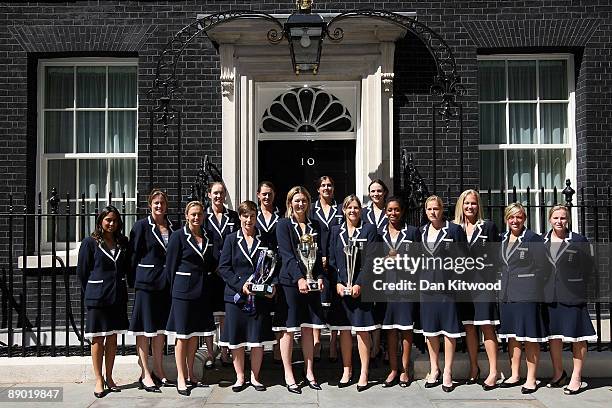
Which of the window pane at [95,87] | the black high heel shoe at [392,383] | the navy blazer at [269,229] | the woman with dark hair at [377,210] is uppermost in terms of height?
the window pane at [95,87]

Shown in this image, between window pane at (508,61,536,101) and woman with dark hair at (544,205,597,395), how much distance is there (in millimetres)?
3832

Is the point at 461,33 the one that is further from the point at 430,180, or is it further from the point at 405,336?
the point at 405,336

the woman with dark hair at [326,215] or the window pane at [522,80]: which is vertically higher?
the window pane at [522,80]


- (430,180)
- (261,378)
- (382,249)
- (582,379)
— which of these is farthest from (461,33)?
(261,378)

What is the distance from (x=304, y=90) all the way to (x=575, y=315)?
4888mm

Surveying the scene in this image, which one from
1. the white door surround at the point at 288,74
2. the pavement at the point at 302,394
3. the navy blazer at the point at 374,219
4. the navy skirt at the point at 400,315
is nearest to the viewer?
the pavement at the point at 302,394

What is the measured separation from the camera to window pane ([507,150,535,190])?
964cm

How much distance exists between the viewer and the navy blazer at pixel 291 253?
245 inches

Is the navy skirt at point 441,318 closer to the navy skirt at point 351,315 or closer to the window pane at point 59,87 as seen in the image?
the navy skirt at point 351,315

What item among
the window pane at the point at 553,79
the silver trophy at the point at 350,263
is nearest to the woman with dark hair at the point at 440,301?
the silver trophy at the point at 350,263

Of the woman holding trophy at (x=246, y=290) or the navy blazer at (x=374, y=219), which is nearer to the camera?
the woman holding trophy at (x=246, y=290)

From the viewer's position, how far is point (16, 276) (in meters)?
9.23

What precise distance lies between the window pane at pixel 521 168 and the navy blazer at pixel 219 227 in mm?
4590

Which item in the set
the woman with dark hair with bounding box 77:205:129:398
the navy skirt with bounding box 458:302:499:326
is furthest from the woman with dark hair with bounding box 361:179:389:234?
the woman with dark hair with bounding box 77:205:129:398
